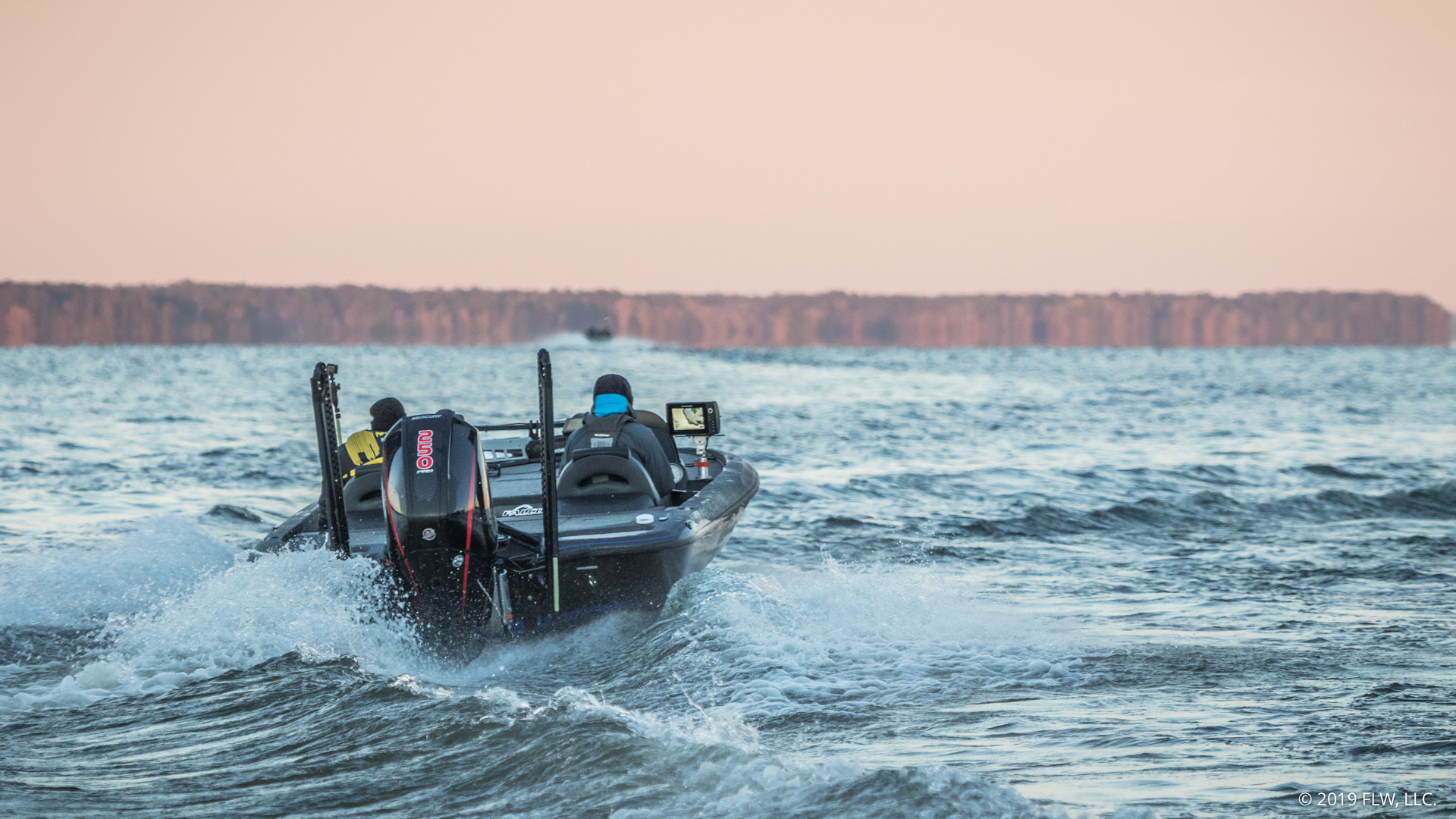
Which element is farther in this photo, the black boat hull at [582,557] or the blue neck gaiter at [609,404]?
the blue neck gaiter at [609,404]

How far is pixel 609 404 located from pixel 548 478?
7.40 feet

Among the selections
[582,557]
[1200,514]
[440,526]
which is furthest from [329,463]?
[1200,514]

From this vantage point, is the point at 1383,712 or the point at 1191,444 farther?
the point at 1191,444

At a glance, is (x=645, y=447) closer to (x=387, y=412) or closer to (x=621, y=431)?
(x=621, y=431)

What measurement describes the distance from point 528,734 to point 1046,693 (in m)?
2.70

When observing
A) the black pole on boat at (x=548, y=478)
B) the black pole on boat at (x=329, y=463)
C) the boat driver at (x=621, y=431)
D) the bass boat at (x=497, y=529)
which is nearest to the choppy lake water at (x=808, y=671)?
the black pole on boat at (x=329, y=463)

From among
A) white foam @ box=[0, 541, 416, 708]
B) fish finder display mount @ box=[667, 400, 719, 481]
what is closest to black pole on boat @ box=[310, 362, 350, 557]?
white foam @ box=[0, 541, 416, 708]

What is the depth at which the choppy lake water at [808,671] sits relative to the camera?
4.75m

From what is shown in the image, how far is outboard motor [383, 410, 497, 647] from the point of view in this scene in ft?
20.7

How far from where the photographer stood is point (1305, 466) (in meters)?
18.4

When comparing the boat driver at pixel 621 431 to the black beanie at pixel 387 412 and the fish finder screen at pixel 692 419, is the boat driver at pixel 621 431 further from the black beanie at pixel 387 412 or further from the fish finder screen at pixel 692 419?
the black beanie at pixel 387 412

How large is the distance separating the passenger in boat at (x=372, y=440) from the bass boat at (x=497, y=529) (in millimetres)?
158

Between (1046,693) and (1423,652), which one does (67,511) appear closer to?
(1046,693)

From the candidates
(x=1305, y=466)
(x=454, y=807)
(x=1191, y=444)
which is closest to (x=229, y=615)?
(x=454, y=807)
